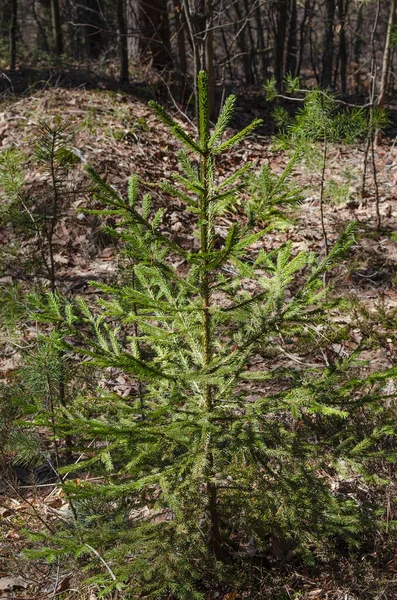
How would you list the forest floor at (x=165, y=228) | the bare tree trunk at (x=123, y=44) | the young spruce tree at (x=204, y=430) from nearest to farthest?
the young spruce tree at (x=204, y=430) → the forest floor at (x=165, y=228) → the bare tree trunk at (x=123, y=44)

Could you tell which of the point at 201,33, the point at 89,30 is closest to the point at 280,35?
Answer: the point at 89,30

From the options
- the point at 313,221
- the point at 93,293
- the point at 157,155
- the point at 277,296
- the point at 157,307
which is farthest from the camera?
the point at 157,155

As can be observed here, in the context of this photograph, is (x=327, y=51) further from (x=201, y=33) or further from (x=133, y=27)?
(x=201, y=33)

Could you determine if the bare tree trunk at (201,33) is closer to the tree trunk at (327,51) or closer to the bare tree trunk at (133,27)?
the bare tree trunk at (133,27)

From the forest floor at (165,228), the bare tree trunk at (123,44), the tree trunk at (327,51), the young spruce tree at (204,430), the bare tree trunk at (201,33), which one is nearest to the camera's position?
the young spruce tree at (204,430)

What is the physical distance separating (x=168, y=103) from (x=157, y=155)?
216 cm

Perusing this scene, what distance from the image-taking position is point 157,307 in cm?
220

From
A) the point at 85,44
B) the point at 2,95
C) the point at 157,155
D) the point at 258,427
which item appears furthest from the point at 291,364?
the point at 85,44

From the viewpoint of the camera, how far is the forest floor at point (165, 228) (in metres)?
2.90

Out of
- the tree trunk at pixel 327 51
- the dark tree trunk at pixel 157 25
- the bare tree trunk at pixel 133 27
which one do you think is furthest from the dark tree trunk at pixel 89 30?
the tree trunk at pixel 327 51

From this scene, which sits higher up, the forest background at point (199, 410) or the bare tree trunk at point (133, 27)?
the bare tree trunk at point (133, 27)

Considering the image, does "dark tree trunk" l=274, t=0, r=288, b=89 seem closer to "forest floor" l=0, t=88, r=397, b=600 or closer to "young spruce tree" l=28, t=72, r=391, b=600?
"forest floor" l=0, t=88, r=397, b=600

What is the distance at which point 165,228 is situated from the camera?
250 inches

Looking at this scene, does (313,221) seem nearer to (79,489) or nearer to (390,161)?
(390,161)
